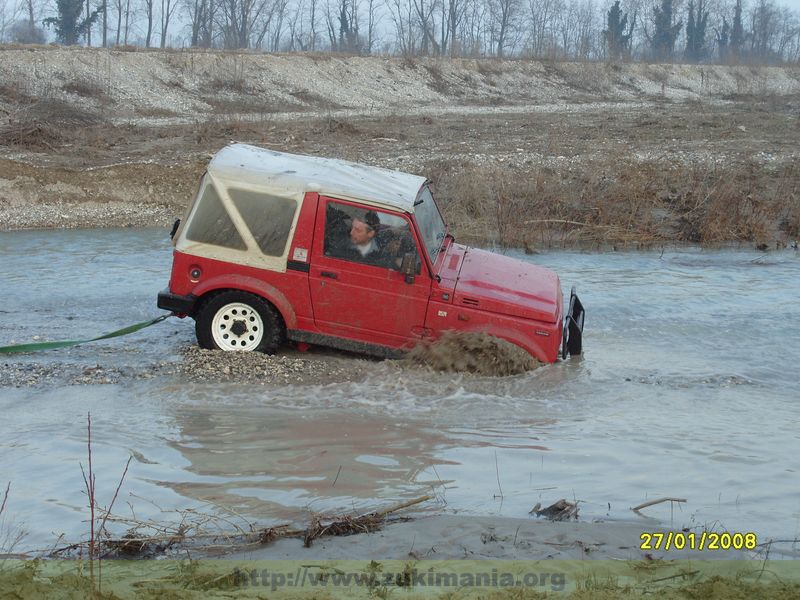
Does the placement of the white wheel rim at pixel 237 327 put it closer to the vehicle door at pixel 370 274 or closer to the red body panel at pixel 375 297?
the red body panel at pixel 375 297

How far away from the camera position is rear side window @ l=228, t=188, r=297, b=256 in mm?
9406

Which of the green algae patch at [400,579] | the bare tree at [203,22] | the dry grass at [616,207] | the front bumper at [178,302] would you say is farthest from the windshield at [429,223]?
the bare tree at [203,22]

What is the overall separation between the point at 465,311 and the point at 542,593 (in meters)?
4.99

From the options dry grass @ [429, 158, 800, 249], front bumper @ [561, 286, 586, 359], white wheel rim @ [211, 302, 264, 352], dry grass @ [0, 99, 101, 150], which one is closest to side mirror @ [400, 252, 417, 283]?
white wheel rim @ [211, 302, 264, 352]

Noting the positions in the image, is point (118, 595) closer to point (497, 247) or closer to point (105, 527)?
point (105, 527)

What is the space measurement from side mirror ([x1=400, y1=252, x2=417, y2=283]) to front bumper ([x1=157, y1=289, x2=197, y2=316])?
82.1 inches

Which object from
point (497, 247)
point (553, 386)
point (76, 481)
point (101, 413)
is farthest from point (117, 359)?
point (497, 247)

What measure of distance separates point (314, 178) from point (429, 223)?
1258 millimetres

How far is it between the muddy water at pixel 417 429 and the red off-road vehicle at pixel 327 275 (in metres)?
0.47

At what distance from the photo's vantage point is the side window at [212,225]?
9453 millimetres

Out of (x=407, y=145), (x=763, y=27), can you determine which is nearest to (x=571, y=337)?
(x=407, y=145)

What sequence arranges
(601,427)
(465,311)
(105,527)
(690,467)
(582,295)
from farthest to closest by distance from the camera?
1. (582,295)
2. (465,311)
3. (601,427)
4. (690,467)
5. (105,527)

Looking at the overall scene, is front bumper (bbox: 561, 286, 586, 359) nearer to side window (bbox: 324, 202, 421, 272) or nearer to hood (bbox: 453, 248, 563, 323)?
hood (bbox: 453, 248, 563, 323)

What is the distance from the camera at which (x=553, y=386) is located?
930 centimetres
